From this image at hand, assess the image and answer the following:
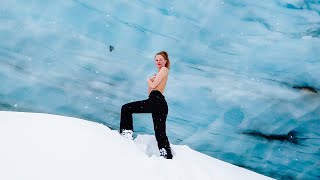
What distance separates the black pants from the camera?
3201 mm

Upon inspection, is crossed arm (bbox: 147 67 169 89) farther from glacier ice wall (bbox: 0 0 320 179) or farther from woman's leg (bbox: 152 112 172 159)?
glacier ice wall (bbox: 0 0 320 179)

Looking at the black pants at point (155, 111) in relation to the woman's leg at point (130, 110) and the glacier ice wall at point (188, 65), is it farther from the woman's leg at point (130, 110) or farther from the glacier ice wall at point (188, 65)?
the glacier ice wall at point (188, 65)

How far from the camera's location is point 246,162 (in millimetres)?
5543

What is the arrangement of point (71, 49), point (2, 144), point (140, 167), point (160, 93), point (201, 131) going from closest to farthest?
1. point (2, 144)
2. point (140, 167)
3. point (160, 93)
4. point (71, 49)
5. point (201, 131)

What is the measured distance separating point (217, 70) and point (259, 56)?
59 centimetres

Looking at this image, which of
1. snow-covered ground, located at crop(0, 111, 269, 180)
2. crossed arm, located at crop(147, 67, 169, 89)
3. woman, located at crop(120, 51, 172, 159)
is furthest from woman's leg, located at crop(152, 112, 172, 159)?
crossed arm, located at crop(147, 67, 169, 89)

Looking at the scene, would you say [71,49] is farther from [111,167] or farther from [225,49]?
[111,167]

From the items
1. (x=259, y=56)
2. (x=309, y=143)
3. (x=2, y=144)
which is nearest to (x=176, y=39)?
(x=259, y=56)

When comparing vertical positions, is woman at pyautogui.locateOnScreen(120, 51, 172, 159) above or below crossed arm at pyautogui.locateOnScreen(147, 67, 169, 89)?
below

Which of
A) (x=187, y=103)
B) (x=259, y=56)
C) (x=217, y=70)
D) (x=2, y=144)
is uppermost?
(x=259, y=56)

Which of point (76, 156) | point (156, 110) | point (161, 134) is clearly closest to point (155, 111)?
point (156, 110)

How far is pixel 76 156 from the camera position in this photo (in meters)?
2.68

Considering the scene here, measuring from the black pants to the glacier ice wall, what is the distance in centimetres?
210

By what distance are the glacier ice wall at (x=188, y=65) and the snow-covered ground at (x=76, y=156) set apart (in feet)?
6.59
